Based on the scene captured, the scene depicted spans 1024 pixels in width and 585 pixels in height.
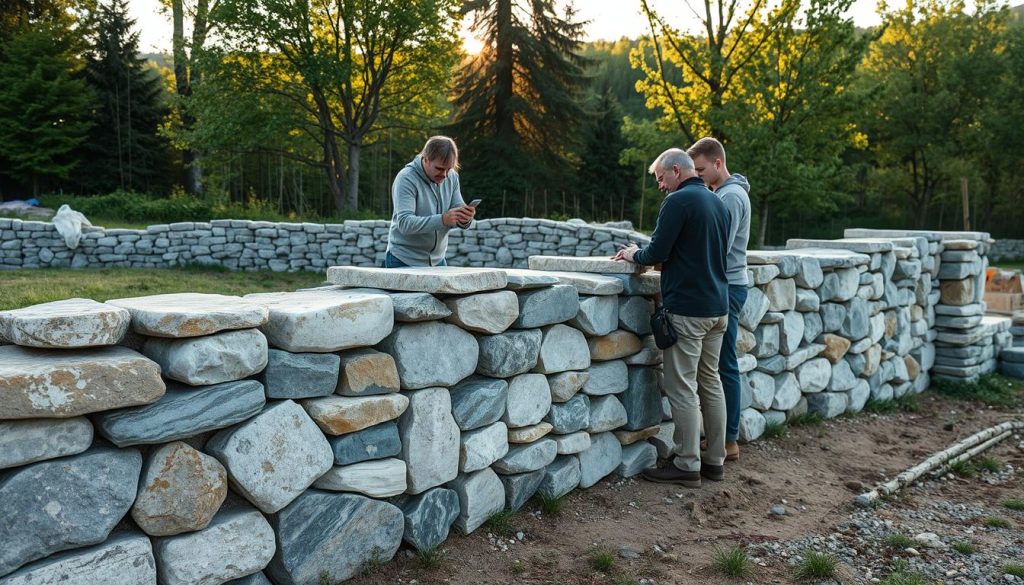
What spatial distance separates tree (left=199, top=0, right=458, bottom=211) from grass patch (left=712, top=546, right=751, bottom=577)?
1678cm

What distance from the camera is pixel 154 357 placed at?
249cm

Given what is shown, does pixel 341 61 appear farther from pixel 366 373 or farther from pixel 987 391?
pixel 366 373

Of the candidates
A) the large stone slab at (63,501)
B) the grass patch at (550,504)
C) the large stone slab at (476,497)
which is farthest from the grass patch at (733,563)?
the large stone slab at (63,501)

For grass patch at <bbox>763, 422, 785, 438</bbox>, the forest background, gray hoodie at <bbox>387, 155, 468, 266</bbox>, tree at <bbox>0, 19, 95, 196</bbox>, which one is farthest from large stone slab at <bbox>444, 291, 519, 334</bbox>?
tree at <bbox>0, 19, 95, 196</bbox>

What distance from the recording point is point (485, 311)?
3424 millimetres

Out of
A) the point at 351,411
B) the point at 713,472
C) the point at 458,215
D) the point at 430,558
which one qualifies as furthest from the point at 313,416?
the point at 713,472

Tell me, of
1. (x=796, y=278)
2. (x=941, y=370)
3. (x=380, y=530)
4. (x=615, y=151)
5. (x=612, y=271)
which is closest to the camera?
(x=380, y=530)

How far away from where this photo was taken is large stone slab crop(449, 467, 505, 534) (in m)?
3.45

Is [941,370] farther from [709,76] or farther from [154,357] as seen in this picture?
[709,76]

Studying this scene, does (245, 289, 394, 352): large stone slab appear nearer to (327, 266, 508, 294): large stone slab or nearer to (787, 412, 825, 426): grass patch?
(327, 266, 508, 294): large stone slab

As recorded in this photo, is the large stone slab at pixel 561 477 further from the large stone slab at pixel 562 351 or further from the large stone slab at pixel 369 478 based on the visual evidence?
the large stone slab at pixel 369 478

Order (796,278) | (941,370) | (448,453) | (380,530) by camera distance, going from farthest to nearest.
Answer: (941,370) < (796,278) < (448,453) < (380,530)

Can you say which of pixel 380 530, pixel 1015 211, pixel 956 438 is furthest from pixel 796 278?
pixel 1015 211

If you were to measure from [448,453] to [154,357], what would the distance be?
4.50ft
